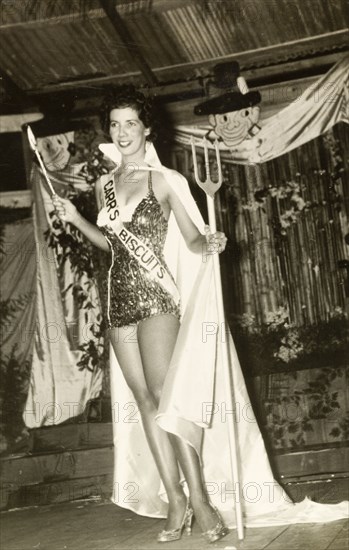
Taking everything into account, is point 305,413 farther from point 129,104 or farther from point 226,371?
point 129,104

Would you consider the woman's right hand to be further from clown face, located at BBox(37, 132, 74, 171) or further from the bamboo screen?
clown face, located at BBox(37, 132, 74, 171)

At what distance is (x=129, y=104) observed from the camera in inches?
110

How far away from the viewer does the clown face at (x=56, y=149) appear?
5.55 m

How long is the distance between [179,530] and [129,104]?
69.1 inches

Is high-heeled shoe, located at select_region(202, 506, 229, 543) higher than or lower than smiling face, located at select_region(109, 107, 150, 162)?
lower

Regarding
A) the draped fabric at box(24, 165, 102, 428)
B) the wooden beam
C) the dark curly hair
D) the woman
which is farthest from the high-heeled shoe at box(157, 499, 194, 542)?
the wooden beam

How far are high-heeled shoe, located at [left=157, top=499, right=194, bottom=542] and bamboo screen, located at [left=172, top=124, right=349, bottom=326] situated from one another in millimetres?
2870

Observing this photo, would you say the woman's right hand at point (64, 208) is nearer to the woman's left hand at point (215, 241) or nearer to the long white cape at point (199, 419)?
the long white cape at point (199, 419)

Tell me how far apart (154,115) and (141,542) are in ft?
5.85

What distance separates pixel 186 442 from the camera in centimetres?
257

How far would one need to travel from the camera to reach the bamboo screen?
17.4ft

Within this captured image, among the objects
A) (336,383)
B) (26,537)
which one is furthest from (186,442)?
(336,383)

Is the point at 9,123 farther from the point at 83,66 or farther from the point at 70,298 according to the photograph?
the point at 70,298

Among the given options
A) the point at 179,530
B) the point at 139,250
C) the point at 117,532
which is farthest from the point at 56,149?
the point at 179,530
